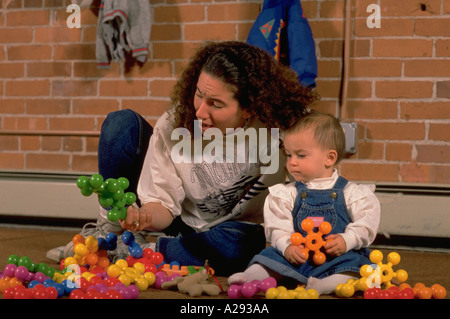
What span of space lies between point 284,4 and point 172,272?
117cm

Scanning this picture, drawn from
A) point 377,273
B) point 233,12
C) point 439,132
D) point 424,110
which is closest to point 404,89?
point 424,110

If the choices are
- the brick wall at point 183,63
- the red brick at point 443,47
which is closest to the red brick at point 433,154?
the brick wall at point 183,63

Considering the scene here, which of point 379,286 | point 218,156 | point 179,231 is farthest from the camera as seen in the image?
point 179,231

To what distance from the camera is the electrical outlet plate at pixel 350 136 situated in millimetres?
2174

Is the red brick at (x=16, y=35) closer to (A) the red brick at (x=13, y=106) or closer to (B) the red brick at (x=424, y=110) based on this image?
(A) the red brick at (x=13, y=106)

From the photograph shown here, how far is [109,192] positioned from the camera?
125cm

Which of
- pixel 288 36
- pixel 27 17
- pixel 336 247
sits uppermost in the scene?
pixel 27 17

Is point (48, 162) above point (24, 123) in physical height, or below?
below

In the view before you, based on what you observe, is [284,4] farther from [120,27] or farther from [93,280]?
[93,280]

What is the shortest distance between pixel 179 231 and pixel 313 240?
502 mm

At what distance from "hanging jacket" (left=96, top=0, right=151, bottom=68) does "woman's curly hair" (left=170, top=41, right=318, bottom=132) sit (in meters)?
0.80

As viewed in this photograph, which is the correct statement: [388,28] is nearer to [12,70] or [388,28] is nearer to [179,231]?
[179,231]

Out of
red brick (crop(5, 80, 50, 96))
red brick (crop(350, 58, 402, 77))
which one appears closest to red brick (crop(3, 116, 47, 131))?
red brick (crop(5, 80, 50, 96))

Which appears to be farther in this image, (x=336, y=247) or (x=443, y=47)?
(x=443, y=47)
